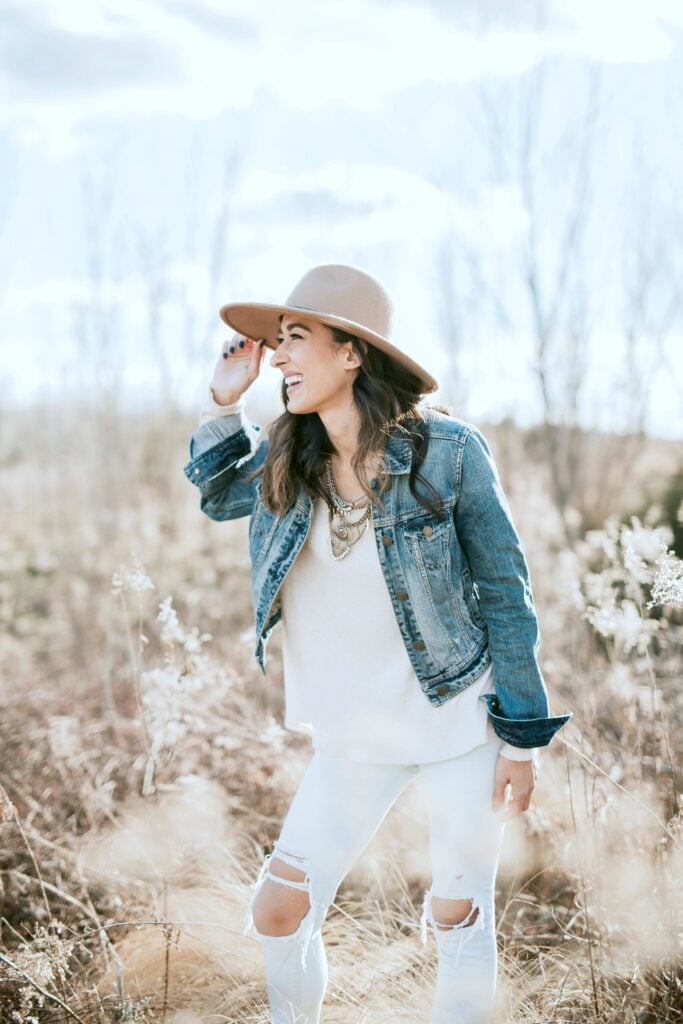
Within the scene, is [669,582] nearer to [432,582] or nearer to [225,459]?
[432,582]

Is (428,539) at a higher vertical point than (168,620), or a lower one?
higher

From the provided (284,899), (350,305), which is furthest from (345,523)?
(284,899)

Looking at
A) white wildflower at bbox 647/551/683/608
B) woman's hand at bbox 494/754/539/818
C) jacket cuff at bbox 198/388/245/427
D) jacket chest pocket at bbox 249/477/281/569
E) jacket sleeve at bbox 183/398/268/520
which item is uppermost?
jacket cuff at bbox 198/388/245/427

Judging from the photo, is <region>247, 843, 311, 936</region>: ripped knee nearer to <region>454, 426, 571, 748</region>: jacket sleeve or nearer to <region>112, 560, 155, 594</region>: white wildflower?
<region>454, 426, 571, 748</region>: jacket sleeve

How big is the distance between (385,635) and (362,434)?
51 cm

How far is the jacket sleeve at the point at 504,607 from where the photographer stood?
208cm

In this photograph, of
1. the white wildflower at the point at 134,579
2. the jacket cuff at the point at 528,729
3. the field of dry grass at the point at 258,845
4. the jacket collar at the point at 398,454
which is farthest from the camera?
the white wildflower at the point at 134,579

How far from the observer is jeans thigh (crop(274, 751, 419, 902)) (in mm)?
2164

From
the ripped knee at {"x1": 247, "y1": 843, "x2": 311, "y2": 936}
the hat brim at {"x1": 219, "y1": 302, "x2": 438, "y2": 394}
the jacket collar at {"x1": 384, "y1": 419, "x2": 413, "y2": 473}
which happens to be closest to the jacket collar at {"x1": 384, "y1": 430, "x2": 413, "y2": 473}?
the jacket collar at {"x1": 384, "y1": 419, "x2": 413, "y2": 473}

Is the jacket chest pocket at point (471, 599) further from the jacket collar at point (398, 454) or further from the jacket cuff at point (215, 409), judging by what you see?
the jacket cuff at point (215, 409)

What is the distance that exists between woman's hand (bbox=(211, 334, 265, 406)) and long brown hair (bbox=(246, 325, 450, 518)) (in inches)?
6.7

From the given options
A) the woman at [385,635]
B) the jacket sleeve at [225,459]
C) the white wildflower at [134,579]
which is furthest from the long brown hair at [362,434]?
the white wildflower at [134,579]

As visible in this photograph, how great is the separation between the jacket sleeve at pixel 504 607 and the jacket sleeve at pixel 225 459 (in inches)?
27.1

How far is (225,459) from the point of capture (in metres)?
2.50
